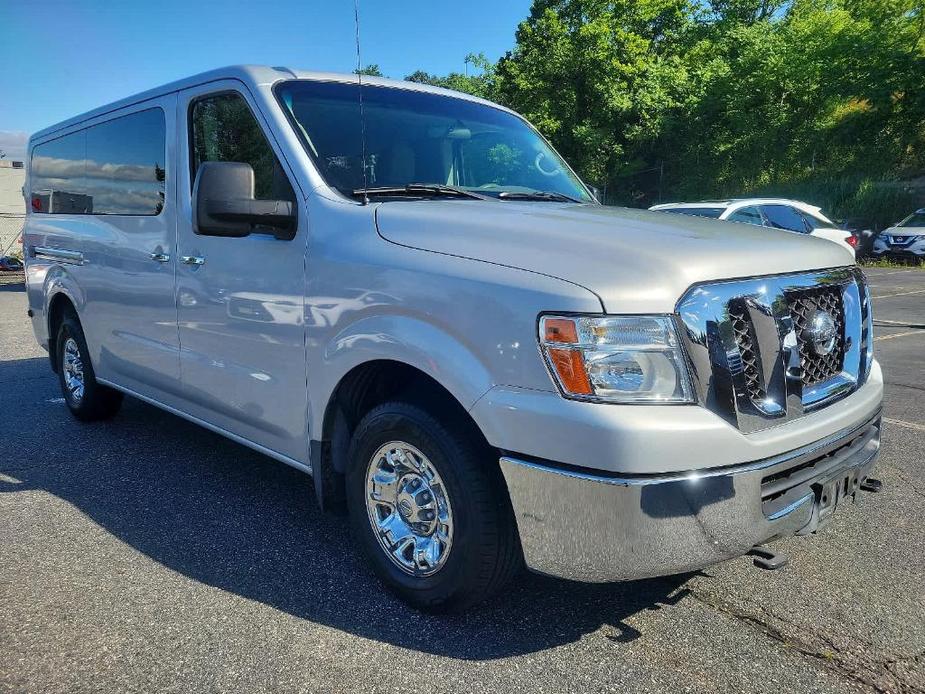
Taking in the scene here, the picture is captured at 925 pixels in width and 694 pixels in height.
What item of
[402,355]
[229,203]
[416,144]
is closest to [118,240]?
[229,203]

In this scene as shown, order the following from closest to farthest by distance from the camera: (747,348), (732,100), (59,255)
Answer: (747,348) → (59,255) → (732,100)

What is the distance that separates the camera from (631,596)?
286 centimetres

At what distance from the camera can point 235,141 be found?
11.3 feet

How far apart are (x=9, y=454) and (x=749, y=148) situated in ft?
95.2

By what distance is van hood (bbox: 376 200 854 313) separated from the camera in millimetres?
2182

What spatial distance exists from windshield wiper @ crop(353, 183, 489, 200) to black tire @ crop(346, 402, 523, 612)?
3.03ft

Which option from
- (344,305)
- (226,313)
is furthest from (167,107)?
(344,305)

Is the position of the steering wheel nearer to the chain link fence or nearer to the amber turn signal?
the amber turn signal

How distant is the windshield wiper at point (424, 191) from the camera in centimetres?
305

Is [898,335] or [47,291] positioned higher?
[47,291]

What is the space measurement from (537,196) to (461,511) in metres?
1.67

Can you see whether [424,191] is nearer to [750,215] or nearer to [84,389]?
[84,389]

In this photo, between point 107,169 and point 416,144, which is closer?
point 416,144

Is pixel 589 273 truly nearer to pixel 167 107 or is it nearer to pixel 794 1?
pixel 167 107
